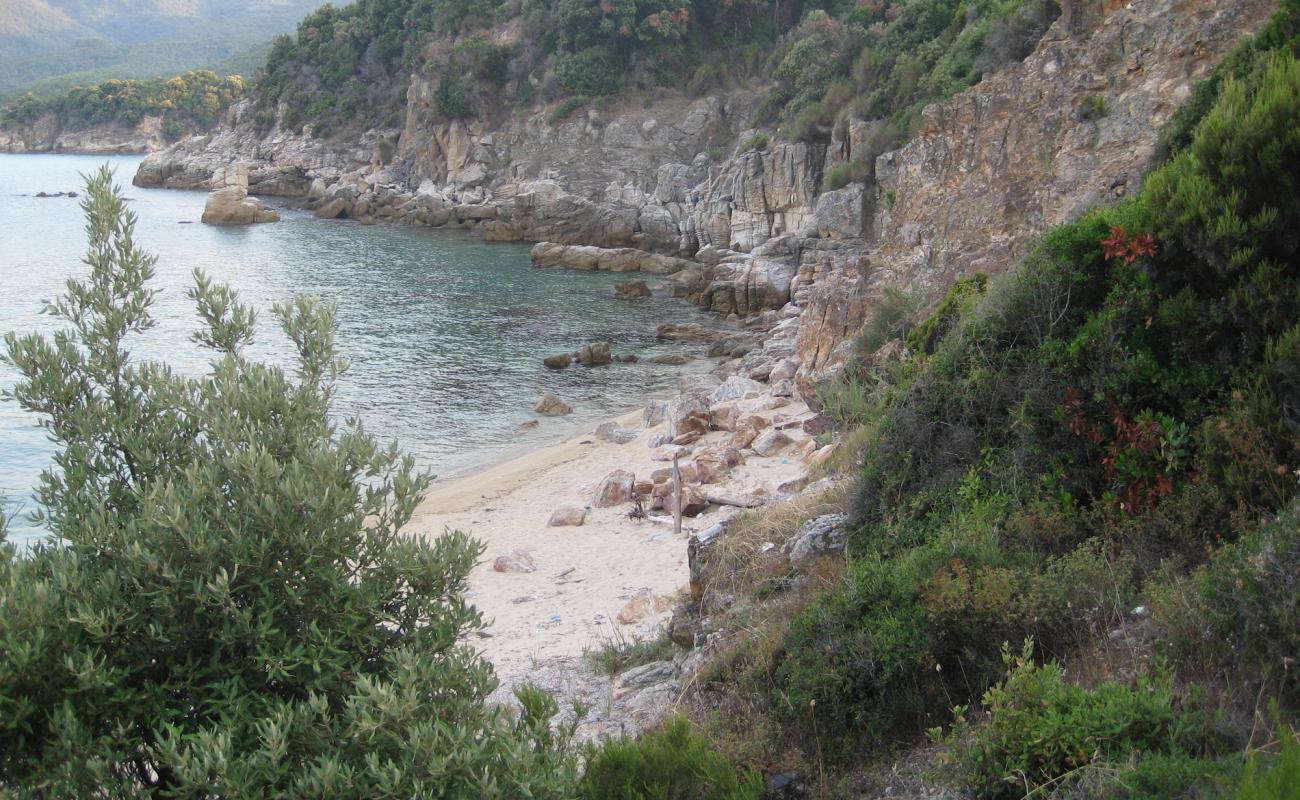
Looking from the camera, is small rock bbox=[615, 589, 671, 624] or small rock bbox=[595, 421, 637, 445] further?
small rock bbox=[595, 421, 637, 445]

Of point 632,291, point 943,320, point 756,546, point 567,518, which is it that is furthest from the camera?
point 632,291

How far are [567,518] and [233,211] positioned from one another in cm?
5065

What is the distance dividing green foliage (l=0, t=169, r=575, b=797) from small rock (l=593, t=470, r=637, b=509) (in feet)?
31.0

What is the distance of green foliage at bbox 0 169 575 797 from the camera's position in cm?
372

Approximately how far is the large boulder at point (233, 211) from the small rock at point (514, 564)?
5149 centimetres

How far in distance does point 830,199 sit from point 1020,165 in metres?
19.0

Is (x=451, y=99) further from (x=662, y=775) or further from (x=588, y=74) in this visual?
(x=662, y=775)

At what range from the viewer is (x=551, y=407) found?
23.3m

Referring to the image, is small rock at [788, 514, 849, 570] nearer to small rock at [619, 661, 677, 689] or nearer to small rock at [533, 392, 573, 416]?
small rock at [619, 661, 677, 689]

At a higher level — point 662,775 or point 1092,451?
point 1092,451

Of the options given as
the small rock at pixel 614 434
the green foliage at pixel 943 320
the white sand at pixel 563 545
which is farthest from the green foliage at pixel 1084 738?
the small rock at pixel 614 434

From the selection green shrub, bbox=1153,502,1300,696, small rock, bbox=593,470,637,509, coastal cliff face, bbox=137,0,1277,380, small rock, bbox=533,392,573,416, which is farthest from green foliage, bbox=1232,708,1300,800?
small rock, bbox=533,392,573,416

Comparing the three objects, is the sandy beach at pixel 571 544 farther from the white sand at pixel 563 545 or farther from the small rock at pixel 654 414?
the small rock at pixel 654 414

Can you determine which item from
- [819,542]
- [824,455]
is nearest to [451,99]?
[824,455]
